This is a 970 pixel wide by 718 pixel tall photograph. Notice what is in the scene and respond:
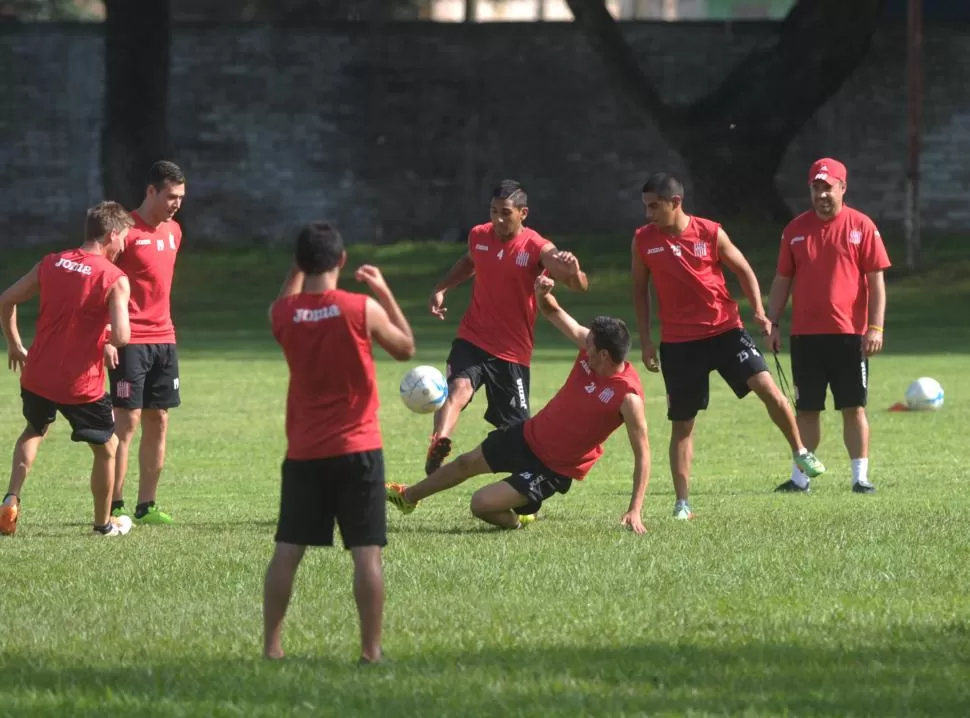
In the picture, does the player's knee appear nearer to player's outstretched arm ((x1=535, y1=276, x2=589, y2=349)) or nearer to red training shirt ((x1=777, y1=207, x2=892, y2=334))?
player's outstretched arm ((x1=535, y1=276, x2=589, y2=349))

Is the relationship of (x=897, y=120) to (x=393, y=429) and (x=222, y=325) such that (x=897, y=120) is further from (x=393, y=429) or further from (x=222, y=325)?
(x=393, y=429)

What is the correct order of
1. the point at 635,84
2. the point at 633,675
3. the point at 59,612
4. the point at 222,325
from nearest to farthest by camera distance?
the point at 633,675
the point at 59,612
the point at 222,325
the point at 635,84

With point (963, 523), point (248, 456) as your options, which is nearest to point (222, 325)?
point (248, 456)

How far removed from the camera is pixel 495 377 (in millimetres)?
11914

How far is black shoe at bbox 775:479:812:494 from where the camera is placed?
41.5ft

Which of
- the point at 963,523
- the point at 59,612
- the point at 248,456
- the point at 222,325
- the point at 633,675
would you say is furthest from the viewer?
the point at 222,325

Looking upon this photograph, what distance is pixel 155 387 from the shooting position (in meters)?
11.4

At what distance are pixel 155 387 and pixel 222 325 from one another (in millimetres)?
21240

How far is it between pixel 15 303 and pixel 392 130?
29.3 metres

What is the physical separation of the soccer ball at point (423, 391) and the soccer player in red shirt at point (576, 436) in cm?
355

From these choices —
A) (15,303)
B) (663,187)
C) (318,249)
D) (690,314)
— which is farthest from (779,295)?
(318,249)

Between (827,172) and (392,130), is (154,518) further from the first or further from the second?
(392,130)

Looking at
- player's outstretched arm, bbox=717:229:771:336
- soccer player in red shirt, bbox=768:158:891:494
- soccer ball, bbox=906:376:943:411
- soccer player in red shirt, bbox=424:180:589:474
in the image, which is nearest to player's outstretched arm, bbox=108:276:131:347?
soccer player in red shirt, bbox=424:180:589:474

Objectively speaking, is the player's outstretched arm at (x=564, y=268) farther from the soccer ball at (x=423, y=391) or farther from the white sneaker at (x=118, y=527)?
the soccer ball at (x=423, y=391)
